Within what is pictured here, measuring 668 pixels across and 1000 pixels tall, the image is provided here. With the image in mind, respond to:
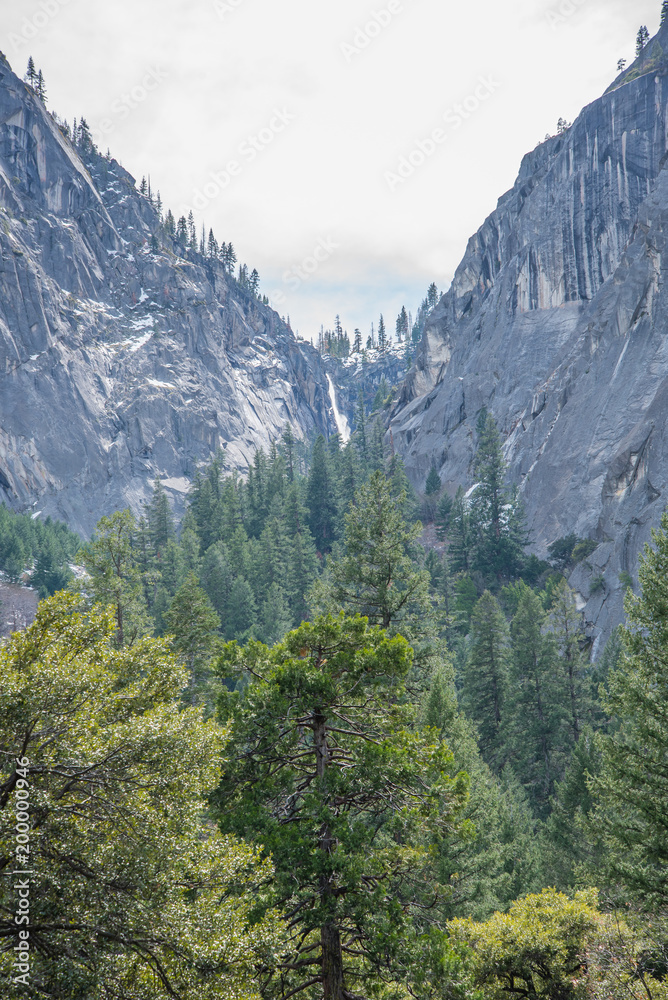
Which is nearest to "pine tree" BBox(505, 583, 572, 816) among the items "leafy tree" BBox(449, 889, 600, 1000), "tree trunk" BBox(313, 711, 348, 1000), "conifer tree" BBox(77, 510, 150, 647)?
"leafy tree" BBox(449, 889, 600, 1000)

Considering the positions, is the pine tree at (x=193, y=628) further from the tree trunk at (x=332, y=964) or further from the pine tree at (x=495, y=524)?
the pine tree at (x=495, y=524)

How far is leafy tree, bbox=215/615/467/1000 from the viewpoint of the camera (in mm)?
8578

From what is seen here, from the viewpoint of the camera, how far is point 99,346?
115438 millimetres

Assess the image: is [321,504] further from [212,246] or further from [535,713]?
[212,246]

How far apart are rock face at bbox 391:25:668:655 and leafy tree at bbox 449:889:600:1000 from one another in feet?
112

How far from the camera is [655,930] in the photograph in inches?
397

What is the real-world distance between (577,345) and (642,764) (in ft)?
211

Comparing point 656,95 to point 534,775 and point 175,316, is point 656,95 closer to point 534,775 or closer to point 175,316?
point 534,775

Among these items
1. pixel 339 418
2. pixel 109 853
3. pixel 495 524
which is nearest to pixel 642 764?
pixel 109 853

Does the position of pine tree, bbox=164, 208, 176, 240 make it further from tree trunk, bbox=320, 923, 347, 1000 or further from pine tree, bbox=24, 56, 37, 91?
tree trunk, bbox=320, 923, 347, 1000

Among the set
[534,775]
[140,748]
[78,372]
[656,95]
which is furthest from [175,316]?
[140,748]

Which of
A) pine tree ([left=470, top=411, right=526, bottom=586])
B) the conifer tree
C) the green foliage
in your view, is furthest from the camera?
the green foliage

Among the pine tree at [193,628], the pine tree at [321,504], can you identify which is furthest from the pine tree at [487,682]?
the pine tree at [321,504]

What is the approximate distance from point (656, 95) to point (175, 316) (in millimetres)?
91398
